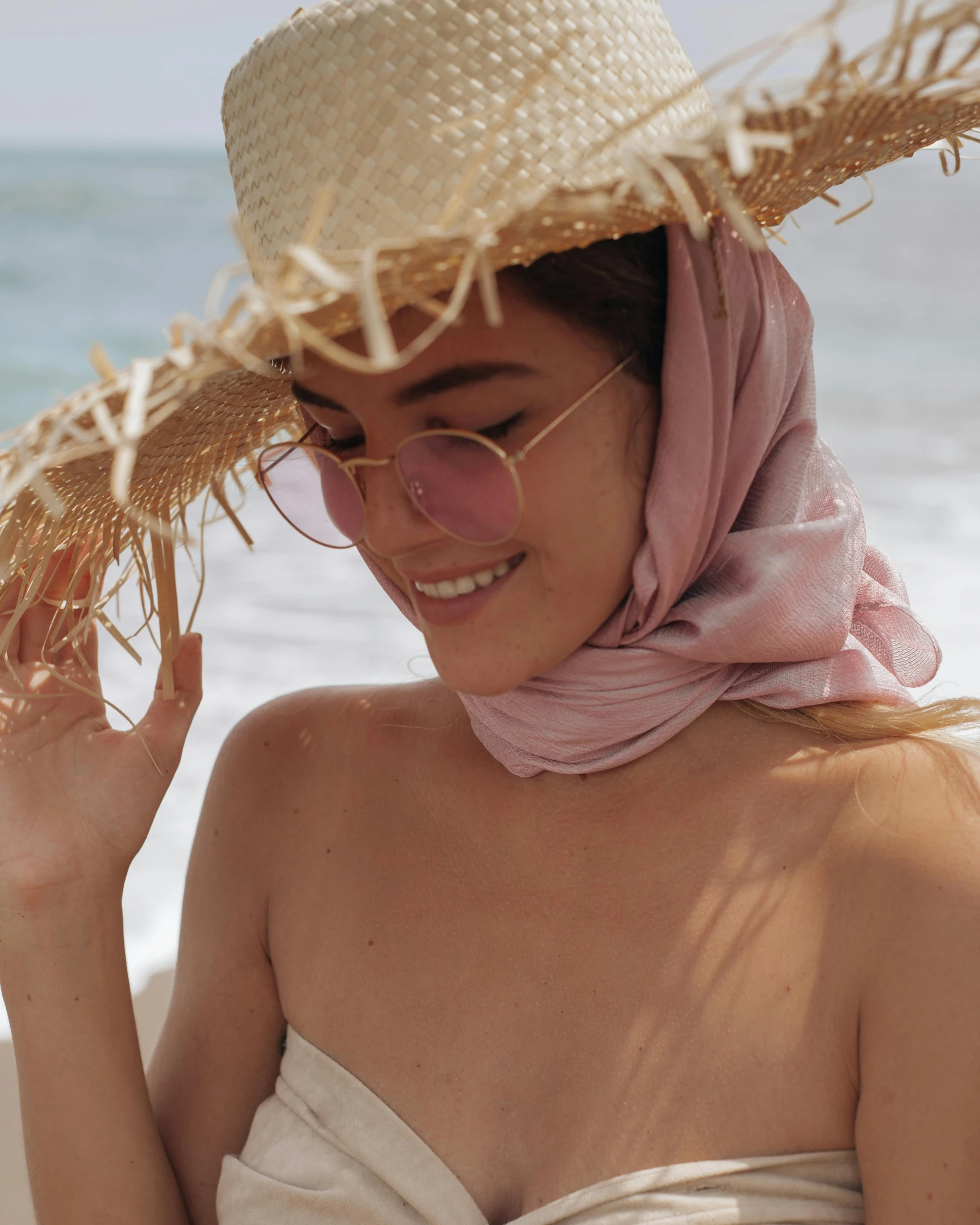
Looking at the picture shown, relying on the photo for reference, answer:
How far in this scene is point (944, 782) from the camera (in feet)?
4.80

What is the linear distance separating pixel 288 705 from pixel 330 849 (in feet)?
0.90

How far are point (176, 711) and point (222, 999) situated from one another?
1.46ft

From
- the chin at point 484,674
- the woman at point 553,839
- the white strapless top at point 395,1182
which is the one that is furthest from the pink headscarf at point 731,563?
the white strapless top at point 395,1182

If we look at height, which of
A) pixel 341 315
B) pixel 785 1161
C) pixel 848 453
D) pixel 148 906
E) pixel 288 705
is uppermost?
pixel 341 315

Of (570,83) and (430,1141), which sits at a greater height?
(570,83)

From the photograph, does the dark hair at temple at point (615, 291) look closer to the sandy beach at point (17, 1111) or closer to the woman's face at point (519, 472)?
the woman's face at point (519, 472)

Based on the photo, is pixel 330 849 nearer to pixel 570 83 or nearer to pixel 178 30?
pixel 570 83

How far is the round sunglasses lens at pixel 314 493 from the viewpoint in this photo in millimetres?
1569

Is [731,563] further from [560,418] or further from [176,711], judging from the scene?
[176,711]

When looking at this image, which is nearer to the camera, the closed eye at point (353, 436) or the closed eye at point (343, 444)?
the closed eye at point (353, 436)

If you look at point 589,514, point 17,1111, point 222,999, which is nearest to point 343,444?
point 589,514

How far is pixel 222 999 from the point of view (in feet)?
6.24

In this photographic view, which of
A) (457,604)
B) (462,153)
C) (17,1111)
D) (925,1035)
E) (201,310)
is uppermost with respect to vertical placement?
(462,153)

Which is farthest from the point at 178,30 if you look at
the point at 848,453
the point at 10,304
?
the point at 848,453
